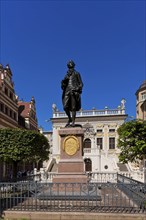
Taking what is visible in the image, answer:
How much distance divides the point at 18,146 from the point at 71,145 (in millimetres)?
11409

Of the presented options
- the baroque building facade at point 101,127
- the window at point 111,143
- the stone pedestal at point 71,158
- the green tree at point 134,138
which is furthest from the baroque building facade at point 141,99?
the stone pedestal at point 71,158

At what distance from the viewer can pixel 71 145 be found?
10672 millimetres

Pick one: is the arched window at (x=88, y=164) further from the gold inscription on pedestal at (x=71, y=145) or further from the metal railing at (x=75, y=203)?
the metal railing at (x=75, y=203)

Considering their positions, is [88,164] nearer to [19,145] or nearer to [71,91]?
[19,145]

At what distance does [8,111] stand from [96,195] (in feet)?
93.6

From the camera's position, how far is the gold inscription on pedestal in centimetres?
1058

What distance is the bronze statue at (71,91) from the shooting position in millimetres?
11852

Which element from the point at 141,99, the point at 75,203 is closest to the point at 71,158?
the point at 75,203

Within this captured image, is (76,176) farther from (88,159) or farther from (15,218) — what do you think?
(88,159)

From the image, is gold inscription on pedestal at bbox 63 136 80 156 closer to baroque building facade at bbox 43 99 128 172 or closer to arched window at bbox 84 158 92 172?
arched window at bbox 84 158 92 172

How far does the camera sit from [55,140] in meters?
48.1

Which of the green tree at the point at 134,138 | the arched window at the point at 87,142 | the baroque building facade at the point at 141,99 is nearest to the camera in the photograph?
the green tree at the point at 134,138

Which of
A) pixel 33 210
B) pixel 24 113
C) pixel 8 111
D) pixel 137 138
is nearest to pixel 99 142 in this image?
pixel 24 113

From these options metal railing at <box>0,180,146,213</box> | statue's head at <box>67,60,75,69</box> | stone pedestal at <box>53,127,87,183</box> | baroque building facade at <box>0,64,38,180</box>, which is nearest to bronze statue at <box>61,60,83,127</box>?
statue's head at <box>67,60,75,69</box>
